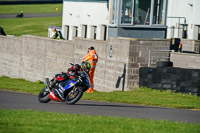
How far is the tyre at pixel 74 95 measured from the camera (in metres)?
15.6

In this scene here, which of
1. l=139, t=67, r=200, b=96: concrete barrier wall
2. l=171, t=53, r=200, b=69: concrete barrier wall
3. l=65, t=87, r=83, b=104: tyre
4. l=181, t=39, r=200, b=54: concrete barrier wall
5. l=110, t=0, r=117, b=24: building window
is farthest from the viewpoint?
l=181, t=39, r=200, b=54: concrete barrier wall

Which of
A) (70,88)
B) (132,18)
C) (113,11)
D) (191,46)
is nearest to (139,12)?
(132,18)

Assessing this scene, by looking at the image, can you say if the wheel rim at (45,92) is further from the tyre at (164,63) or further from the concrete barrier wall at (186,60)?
the concrete barrier wall at (186,60)

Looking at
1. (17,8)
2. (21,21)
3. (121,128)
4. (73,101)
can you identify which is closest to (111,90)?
(73,101)

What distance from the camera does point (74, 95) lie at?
52.1 feet

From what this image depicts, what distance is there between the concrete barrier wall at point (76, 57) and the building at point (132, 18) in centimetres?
165

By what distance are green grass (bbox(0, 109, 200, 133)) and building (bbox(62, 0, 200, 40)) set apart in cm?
1282

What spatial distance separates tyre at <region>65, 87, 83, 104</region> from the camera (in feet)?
51.2

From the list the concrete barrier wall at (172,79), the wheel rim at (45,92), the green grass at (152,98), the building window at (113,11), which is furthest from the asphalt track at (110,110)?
the building window at (113,11)

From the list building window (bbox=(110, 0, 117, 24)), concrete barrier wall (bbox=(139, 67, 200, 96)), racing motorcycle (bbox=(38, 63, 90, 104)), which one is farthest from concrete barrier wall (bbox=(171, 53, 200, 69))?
racing motorcycle (bbox=(38, 63, 90, 104))

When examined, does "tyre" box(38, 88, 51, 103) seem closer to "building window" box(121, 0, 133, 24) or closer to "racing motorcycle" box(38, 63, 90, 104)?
"racing motorcycle" box(38, 63, 90, 104)

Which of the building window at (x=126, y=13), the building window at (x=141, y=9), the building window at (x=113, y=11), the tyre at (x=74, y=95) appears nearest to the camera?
the tyre at (x=74, y=95)

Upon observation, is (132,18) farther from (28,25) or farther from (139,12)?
(28,25)

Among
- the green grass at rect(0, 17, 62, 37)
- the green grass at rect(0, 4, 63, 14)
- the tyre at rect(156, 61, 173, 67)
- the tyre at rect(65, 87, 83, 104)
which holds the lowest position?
the tyre at rect(65, 87, 83, 104)
